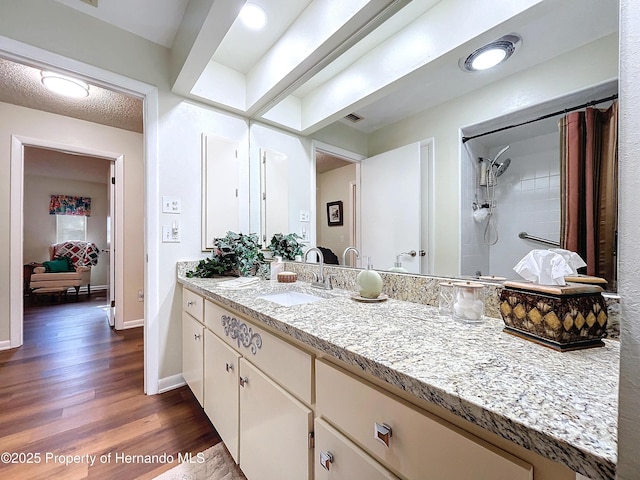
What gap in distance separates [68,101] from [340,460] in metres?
3.65

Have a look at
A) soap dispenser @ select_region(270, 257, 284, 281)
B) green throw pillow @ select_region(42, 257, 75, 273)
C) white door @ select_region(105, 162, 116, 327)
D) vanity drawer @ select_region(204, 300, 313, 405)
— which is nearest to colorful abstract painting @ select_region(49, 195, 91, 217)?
green throw pillow @ select_region(42, 257, 75, 273)

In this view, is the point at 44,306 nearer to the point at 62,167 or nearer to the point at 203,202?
the point at 62,167

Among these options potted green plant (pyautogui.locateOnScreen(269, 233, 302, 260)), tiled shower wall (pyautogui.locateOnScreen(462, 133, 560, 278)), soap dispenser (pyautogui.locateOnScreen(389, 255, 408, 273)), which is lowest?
soap dispenser (pyautogui.locateOnScreen(389, 255, 408, 273))

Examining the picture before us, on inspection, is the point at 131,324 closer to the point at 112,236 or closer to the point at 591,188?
the point at 112,236

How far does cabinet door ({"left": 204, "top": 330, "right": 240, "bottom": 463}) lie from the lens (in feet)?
3.73

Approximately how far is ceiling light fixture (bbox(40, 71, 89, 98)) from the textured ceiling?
50 mm

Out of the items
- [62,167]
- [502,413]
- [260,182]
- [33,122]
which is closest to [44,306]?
[62,167]

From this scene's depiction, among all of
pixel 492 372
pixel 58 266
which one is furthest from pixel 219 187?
pixel 58 266

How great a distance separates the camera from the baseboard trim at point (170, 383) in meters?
1.87

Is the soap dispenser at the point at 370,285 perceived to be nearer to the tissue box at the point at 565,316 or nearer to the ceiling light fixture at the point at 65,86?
the tissue box at the point at 565,316

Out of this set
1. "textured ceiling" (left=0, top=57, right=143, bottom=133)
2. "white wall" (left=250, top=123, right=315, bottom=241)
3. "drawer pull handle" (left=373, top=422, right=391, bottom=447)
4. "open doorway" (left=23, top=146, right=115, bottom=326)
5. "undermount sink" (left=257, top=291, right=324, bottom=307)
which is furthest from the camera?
"open doorway" (left=23, top=146, right=115, bottom=326)

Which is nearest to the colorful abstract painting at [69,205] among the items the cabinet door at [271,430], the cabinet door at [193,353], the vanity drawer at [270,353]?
the cabinet door at [193,353]

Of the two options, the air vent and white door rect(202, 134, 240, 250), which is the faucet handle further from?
white door rect(202, 134, 240, 250)

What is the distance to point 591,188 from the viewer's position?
73 centimetres
